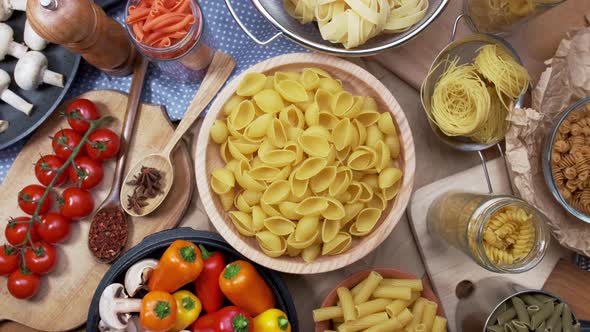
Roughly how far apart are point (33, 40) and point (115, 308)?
0.73m

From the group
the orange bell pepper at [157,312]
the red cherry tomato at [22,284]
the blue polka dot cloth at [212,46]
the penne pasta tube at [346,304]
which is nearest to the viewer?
the orange bell pepper at [157,312]

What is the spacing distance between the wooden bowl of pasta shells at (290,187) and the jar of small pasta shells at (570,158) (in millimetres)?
337

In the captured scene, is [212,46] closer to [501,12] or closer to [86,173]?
[86,173]

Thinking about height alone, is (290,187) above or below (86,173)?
above

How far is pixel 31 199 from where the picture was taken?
1.31 m

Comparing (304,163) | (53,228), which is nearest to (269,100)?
(304,163)

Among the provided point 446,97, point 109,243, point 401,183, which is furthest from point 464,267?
point 109,243

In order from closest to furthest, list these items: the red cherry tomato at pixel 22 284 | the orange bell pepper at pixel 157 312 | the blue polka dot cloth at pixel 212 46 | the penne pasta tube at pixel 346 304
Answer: the orange bell pepper at pixel 157 312 → the penne pasta tube at pixel 346 304 → the red cherry tomato at pixel 22 284 → the blue polka dot cloth at pixel 212 46

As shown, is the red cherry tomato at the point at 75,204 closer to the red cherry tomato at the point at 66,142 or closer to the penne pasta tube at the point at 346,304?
the red cherry tomato at the point at 66,142

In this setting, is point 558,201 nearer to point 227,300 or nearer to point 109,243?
point 227,300

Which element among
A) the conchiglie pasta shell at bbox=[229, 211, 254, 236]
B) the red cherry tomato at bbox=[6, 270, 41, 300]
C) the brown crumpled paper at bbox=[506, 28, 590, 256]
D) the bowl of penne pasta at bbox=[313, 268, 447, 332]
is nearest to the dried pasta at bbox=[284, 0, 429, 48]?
the brown crumpled paper at bbox=[506, 28, 590, 256]

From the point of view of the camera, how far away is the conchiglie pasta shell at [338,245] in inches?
45.3

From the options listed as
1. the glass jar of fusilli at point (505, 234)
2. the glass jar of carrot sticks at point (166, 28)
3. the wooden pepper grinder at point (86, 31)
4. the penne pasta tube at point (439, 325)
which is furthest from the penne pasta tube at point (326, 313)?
the wooden pepper grinder at point (86, 31)

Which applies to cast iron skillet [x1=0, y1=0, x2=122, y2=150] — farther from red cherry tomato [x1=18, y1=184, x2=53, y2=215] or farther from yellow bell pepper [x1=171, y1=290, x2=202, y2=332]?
yellow bell pepper [x1=171, y1=290, x2=202, y2=332]
